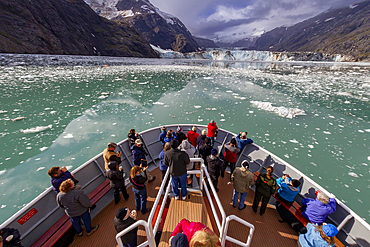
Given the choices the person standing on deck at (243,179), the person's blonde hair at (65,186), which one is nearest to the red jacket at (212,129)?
the person standing on deck at (243,179)

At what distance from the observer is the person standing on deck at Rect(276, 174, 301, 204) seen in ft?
13.0

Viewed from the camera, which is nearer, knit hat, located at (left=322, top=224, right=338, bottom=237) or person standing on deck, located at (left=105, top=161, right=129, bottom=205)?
knit hat, located at (left=322, top=224, right=338, bottom=237)

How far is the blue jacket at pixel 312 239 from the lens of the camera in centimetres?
286

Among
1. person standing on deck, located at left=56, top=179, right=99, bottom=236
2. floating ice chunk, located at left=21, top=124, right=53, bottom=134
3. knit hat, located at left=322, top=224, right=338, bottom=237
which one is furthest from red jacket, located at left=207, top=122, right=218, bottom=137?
floating ice chunk, located at left=21, top=124, right=53, bottom=134

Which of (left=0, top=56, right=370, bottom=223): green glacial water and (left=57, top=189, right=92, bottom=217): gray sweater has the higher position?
(left=57, top=189, right=92, bottom=217): gray sweater

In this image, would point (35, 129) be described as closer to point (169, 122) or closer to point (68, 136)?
point (68, 136)

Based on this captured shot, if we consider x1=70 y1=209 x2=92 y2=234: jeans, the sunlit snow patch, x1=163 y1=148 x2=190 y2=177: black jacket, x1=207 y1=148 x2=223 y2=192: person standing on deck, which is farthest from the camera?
Result: the sunlit snow patch

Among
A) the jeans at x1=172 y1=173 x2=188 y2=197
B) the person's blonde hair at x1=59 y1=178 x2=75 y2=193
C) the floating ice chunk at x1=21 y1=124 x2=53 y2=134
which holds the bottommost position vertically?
the floating ice chunk at x1=21 y1=124 x2=53 y2=134

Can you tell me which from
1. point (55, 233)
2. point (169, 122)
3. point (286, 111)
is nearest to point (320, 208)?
point (55, 233)

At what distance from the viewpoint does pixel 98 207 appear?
15.2ft

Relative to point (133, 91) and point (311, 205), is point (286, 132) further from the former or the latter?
point (133, 91)

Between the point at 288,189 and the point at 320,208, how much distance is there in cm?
72

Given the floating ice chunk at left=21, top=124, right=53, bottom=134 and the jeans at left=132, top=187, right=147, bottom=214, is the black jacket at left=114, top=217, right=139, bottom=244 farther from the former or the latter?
the floating ice chunk at left=21, top=124, right=53, bottom=134

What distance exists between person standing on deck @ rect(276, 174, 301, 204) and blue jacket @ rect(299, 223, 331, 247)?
94 cm
